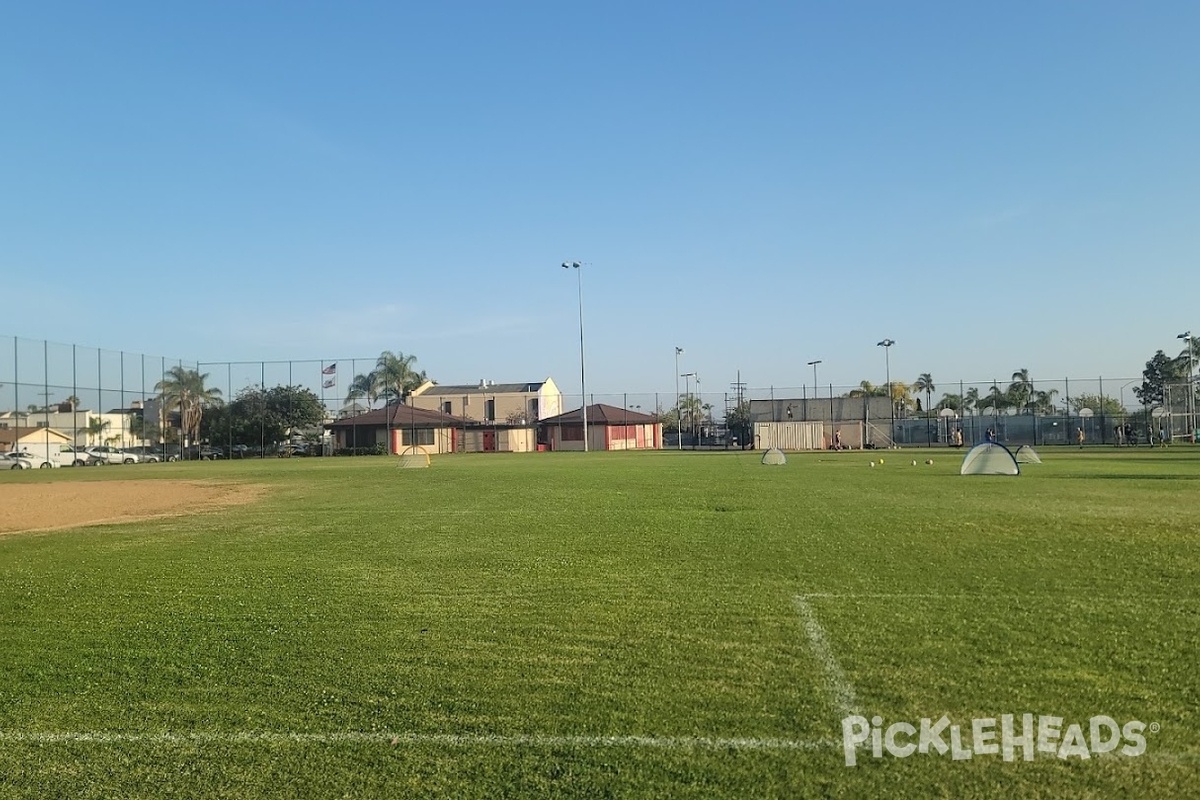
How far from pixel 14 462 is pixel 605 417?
47201 millimetres

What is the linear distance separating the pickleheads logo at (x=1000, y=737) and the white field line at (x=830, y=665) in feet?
0.69

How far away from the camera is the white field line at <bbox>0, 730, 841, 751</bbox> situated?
423 centimetres

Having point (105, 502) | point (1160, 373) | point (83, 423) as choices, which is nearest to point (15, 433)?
point (83, 423)

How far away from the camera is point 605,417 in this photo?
83.5m

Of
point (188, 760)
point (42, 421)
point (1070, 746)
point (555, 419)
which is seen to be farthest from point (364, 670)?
point (555, 419)

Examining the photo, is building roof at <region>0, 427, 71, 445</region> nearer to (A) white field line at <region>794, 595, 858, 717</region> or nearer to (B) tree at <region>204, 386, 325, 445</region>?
(B) tree at <region>204, 386, 325, 445</region>

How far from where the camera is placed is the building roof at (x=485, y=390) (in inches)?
4154

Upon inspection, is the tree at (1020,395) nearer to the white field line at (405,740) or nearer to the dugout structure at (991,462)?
the dugout structure at (991,462)

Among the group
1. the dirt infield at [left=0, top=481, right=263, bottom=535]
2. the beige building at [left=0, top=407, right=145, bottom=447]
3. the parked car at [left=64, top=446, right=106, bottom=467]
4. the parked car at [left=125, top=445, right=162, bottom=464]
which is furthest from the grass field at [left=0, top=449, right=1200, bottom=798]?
the parked car at [left=125, top=445, right=162, bottom=464]

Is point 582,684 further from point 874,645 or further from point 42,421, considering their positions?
point 42,421

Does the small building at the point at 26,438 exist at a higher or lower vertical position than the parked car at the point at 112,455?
higher

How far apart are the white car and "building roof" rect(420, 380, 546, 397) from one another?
45299 millimetres

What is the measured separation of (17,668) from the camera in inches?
227

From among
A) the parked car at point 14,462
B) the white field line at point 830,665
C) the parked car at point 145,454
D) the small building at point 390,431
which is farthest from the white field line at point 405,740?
the small building at point 390,431
